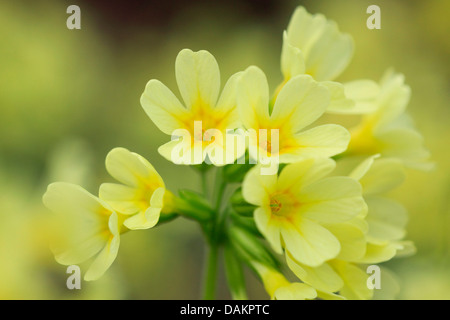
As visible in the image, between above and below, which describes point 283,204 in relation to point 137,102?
below

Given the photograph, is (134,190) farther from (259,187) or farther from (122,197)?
(259,187)

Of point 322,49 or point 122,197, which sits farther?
point 322,49

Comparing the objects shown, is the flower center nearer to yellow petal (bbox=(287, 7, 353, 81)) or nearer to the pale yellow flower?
the pale yellow flower

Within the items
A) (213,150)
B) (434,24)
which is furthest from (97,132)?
(434,24)

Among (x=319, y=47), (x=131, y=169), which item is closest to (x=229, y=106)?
(x=131, y=169)

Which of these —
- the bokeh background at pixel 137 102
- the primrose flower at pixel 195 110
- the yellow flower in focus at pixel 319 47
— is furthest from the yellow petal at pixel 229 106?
the bokeh background at pixel 137 102

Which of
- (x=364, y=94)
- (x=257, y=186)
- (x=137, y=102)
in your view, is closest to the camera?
(x=257, y=186)

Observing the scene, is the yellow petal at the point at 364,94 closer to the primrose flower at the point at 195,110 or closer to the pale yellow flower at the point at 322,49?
the pale yellow flower at the point at 322,49

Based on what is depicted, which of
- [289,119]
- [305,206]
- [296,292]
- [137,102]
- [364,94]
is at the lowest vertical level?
[296,292]
